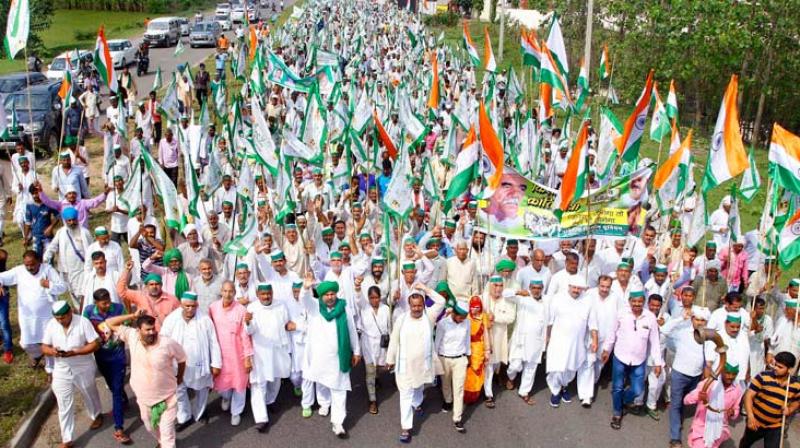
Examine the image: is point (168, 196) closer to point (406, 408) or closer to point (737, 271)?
point (406, 408)

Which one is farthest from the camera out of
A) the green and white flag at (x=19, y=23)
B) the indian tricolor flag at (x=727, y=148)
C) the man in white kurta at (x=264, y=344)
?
the green and white flag at (x=19, y=23)

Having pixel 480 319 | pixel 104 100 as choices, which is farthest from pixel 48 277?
pixel 104 100

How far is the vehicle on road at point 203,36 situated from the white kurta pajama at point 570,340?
33.1 m

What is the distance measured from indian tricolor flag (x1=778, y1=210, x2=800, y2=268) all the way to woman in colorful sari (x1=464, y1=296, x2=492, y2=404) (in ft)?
9.80

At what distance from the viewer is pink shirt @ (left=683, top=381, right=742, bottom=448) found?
6.37 m

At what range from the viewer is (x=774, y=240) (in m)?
8.41

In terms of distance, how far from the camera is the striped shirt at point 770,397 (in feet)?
19.0

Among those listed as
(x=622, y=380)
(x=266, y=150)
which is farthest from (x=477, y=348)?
(x=266, y=150)

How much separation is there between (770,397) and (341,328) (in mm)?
3533

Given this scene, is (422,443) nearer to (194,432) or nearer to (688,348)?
(194,432)

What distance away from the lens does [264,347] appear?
268 inches

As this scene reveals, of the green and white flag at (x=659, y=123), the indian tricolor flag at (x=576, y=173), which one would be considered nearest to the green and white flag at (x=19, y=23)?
the indian tricolor flag at (x=576, y=173)

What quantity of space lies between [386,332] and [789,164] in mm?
4227

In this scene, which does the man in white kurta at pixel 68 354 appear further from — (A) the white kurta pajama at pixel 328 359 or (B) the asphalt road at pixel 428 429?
(A) the white kurta pajama at pixel 328 359
